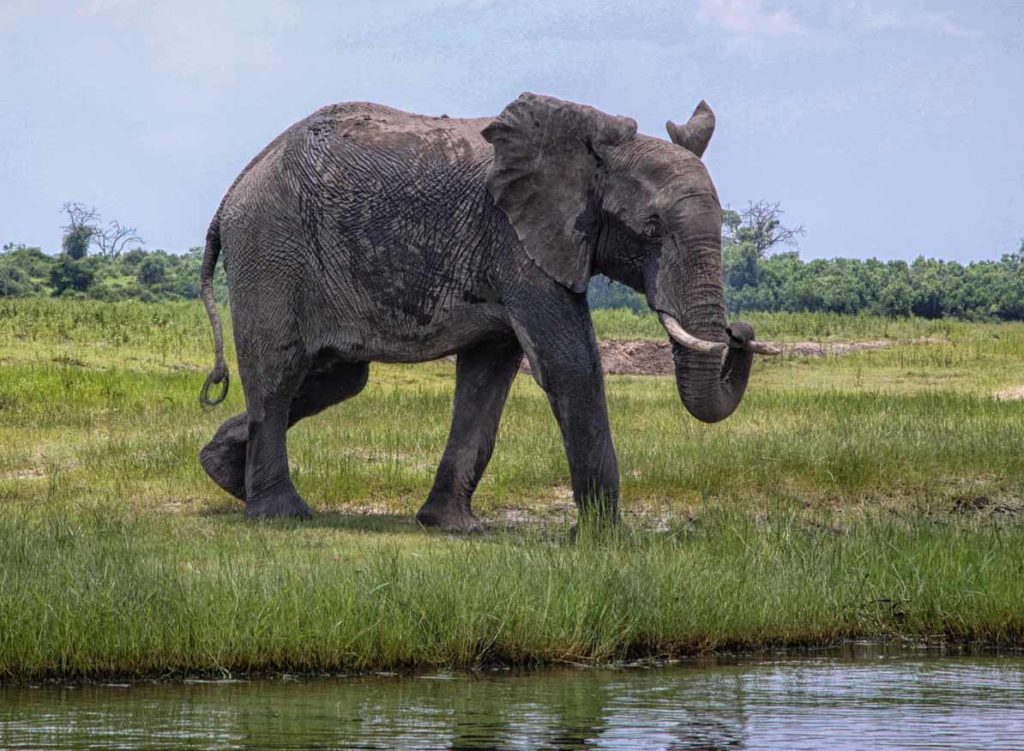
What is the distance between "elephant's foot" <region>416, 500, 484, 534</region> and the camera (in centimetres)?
1144

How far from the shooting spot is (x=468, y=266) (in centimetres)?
1090

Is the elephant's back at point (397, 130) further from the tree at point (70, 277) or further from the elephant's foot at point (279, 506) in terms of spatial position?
the tree at point (70, 277)

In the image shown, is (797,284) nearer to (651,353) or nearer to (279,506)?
(651,353)

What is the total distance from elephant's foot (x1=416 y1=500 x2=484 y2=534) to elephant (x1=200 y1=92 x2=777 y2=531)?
1 centimetres

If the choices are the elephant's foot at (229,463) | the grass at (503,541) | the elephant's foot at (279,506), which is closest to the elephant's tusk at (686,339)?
the grass at (503,541)

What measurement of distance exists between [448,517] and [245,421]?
1.77 m

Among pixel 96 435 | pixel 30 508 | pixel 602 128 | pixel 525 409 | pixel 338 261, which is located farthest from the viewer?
pixel 525 409

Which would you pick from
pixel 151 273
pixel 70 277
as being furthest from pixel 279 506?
pixel 151 273

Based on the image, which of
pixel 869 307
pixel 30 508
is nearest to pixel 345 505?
pixel 30 508

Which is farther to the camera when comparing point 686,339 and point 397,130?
point 397,130

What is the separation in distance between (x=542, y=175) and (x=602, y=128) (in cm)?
43

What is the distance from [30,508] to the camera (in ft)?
39.9

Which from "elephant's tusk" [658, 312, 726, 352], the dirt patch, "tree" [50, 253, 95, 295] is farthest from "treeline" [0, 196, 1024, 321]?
"elephant's tusk" [658, 312, 726, 352]

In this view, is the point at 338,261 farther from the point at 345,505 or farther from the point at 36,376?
the point at 36,376
